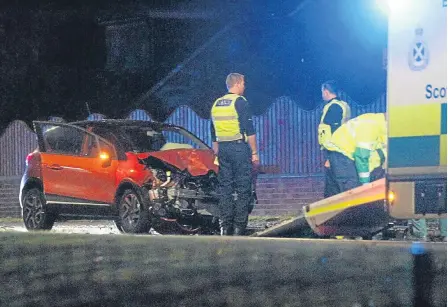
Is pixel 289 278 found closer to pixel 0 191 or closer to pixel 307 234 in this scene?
pixel 307 234

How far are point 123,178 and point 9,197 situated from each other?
7703mm

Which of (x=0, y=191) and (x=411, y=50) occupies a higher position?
(x=411, y=50)

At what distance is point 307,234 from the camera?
27.4ft

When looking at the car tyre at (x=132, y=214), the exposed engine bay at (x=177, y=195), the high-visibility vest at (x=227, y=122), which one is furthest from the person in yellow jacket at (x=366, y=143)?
the car tyre at (x=132, y=214)

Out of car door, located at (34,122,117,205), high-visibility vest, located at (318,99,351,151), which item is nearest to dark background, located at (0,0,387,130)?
car door, located at (34,122,117,205)

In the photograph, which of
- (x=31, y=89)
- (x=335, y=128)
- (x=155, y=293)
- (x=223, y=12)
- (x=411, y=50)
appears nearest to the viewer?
(x=155, y=293)

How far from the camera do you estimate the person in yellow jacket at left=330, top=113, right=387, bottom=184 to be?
9719mm

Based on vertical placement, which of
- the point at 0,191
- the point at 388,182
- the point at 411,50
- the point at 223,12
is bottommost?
the point at 0,191

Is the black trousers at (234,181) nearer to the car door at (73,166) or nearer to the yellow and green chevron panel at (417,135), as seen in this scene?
the car door at (73,166)

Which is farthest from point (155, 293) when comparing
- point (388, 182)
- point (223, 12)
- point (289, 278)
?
point (223, 12)

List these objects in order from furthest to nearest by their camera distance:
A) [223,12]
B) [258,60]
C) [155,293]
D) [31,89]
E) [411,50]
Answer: [31,89], [223,12], [258,60], [411,50], [155,293]

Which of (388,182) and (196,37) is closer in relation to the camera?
(388,182)

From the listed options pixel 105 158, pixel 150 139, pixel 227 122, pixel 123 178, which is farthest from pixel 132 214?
pixel 227 122

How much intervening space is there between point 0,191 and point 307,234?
11515mm
